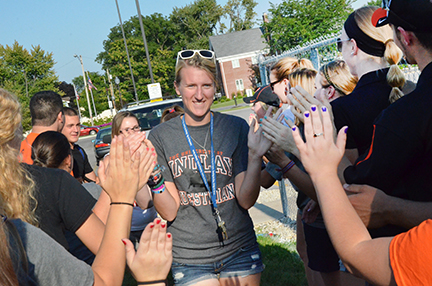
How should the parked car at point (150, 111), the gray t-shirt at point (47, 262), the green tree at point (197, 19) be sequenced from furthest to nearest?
the green tree at point (197, 19), the parked car at point (150, 111), the gray t-shirt at point (47, 262)

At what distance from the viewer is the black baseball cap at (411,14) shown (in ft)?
4.45

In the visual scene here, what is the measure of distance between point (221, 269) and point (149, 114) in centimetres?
675

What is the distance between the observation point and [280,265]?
4523 millimetres

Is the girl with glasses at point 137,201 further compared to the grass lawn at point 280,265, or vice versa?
the grass lawn at point 280,265

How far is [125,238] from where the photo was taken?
1.60 meters

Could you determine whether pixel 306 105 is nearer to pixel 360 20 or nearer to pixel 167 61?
pixel 360 20

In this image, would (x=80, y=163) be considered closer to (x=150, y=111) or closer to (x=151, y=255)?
(x=151, y=255)

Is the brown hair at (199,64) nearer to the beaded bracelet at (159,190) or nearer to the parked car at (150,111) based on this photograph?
the beaded bracelet at (159,190)

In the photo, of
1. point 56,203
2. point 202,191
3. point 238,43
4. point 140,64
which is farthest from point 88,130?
point 56,203

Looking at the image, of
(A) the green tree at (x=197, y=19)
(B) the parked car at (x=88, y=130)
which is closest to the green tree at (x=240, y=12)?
(A) the green tree at (x=197, y=19)

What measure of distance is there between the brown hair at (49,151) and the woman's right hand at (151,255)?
1.74 meters

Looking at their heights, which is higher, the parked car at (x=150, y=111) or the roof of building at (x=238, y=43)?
the roof of building at (x=238, y=43)

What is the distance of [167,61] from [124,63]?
7.61 m

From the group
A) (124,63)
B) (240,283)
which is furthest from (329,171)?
(124,63)
